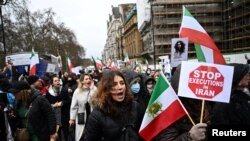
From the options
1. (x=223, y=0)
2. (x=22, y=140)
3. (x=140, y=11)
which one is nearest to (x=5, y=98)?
(x=22, y=140)

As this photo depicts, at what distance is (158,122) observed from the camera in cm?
314

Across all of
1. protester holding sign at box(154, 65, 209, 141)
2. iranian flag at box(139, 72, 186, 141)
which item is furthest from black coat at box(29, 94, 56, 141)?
protester holding sign at box(154, 65, 209, 141)

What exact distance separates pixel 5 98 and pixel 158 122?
3847 millimetres

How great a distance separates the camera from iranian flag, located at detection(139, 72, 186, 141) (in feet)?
10.0

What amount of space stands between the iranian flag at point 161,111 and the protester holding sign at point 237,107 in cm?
66

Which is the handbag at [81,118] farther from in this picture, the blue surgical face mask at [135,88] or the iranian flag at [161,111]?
the iranian flag at [161,111]

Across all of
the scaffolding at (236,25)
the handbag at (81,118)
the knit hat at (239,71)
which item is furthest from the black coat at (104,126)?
the scaffolding at (236,25)

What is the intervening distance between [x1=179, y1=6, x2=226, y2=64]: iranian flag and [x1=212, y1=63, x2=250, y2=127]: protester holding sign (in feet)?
1.25

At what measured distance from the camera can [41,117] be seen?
5.68 meters

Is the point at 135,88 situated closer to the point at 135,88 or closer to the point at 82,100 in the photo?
the point at 135,88

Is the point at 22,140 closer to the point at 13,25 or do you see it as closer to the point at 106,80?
the point at 106,80

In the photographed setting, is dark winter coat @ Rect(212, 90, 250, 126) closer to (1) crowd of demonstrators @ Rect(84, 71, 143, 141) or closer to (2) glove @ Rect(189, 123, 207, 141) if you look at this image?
(1) crowd of demonstrators @ Rect(84, 71, 143, 141)

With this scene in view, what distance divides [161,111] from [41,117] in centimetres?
292

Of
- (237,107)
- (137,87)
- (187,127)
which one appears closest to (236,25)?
(137,87)
